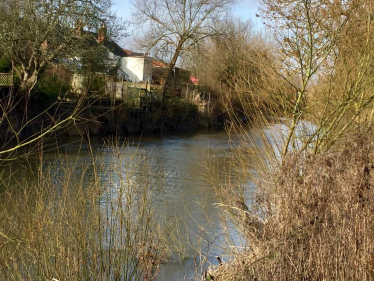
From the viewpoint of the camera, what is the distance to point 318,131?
8062 mm

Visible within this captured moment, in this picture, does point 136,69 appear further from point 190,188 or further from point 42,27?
point 190,188

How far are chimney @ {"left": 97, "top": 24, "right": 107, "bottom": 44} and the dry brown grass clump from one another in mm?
16067

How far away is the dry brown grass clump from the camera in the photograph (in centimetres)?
450

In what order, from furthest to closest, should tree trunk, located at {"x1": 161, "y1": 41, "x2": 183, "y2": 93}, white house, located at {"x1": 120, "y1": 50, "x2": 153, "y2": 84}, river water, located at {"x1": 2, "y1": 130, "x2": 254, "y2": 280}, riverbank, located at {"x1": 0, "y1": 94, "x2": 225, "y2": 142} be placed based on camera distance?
white house, located at {"x1": 120, "y1": 50, "x2": 153, "y2": 84} → tree trunk, located at {"x1": 161, "y1": 41, "x2": 183, "y2": 93} → riverbank, located at {"x1": 0, "y1": 94, "x2": 225, "y2": 142} → river water, located at {"x1": 2, "y1": 130, "x2": 254, "y2": 280}

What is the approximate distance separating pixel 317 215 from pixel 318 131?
288 cm

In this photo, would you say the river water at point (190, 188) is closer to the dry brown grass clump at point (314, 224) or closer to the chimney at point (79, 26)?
the dry brown grass clump at point (314, 224)

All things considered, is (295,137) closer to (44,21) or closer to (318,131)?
(318,131)

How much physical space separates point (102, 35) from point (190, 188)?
1167 centimetres

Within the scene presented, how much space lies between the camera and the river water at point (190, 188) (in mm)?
7465

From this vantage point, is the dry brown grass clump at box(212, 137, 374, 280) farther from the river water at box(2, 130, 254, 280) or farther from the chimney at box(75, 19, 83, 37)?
the chimney at box(75, 19, 83, 37)

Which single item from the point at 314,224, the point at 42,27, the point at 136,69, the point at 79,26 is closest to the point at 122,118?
the point at 79,26

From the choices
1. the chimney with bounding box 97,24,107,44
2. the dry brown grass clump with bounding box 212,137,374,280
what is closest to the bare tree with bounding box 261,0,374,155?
the dry brown grass clump with bounding box 212,137,374,280

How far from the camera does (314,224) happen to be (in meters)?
5.21

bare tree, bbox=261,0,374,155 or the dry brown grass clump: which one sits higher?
bare tree, bbox=261,0,374,155
